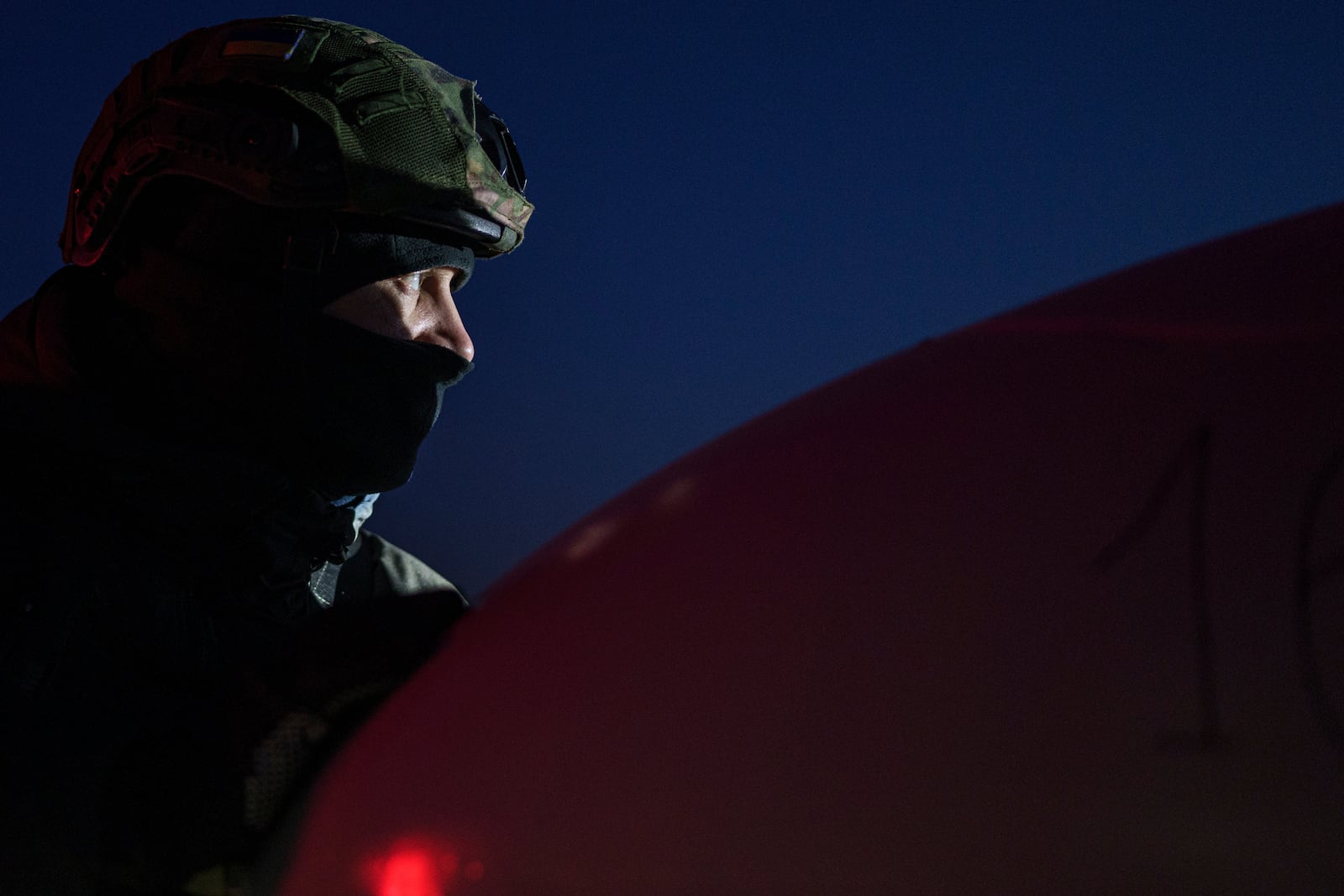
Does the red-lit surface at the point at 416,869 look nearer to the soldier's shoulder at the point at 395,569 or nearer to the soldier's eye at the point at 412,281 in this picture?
the soldier's eye at the point at 412,281

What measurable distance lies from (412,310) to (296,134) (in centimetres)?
40

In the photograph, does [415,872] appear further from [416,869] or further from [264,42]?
[264,42]

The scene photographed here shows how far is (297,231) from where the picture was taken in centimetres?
200

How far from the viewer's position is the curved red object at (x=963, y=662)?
666 millimetres

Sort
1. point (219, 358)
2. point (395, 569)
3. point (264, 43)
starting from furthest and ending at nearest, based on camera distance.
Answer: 1. point (395, 569)
2. point (264, 43)
3. point (219, 358)

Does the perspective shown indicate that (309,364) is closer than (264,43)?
Yes

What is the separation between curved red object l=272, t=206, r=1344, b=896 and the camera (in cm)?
67

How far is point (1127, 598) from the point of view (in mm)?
693

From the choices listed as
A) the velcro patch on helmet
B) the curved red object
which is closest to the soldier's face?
the velcro patch on helmet

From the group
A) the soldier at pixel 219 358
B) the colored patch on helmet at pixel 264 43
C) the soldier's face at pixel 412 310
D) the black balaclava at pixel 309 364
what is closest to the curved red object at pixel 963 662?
the soldier at pixel 219 358

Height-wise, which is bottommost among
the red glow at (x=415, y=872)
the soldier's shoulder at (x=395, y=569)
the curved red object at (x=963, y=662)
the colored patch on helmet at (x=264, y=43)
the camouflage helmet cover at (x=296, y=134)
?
the soldier's shoulder at (x=395, y=569)

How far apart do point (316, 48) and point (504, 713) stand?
1761mm

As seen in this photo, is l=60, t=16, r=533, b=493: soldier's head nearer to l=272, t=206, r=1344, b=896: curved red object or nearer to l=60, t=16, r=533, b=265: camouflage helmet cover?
l=60, t=16, r=533, b=265: camouflage helmet cover

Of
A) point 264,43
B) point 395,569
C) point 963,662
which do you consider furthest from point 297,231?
point 963,662
